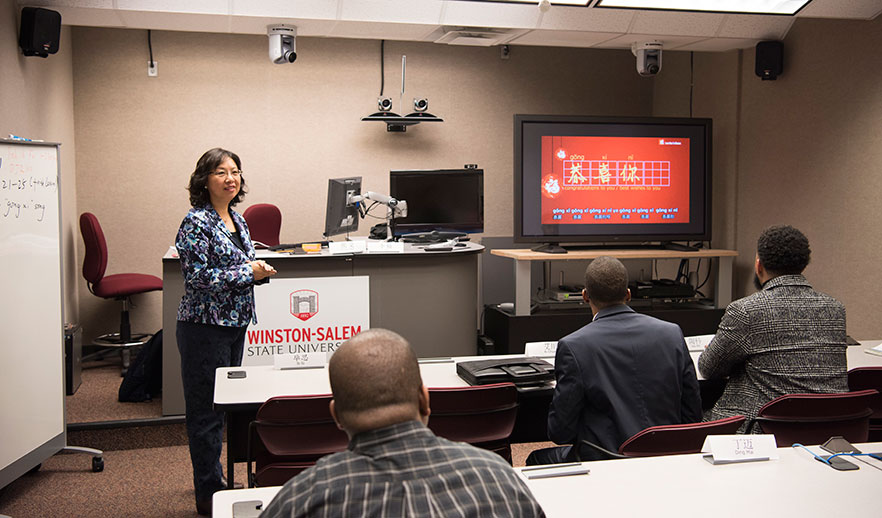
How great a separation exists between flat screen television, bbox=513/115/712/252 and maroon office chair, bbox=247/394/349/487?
3223 mm

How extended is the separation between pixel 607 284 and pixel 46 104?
176 inches

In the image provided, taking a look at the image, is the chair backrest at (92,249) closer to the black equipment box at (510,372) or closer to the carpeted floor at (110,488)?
the carpeted floor at (110,488)

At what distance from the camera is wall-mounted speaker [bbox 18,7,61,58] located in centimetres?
455

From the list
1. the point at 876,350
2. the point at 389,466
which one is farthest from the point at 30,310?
the point at 876,350

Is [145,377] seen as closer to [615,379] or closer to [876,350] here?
[615,379]

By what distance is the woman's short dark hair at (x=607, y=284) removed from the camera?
2385mm

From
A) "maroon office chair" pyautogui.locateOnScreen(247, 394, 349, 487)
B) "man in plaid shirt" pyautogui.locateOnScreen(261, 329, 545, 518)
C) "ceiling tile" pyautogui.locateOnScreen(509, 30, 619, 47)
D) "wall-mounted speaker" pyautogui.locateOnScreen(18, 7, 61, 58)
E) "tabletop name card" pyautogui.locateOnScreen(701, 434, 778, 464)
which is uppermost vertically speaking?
"ceiling tile" pyautogui.locateOnScreen(509, 30, 619, 47)

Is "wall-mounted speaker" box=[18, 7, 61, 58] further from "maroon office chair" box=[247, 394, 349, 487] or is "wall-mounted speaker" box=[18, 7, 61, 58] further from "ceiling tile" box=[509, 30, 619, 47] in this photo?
"maroon office chair" box=[247, 394, 349, 487]

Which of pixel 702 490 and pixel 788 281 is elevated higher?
pixel 788 281

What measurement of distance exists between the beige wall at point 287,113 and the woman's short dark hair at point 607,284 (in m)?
4.73

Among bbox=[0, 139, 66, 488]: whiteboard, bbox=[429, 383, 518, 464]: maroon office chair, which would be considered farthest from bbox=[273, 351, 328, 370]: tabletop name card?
bbox=[0, 139, 66, 488]: whiteboard

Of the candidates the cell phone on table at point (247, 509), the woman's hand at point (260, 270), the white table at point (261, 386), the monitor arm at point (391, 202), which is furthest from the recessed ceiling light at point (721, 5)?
the cell phone on table at point (247, 509)

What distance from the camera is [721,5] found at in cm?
456

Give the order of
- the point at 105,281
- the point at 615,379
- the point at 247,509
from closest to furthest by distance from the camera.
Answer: the point at 247,509 < the point at 615,379 < the point at 105,281
